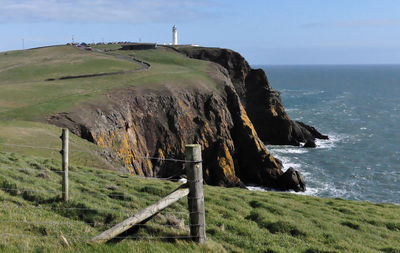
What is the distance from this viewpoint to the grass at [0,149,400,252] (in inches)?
348

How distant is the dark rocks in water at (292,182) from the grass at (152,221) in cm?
2736

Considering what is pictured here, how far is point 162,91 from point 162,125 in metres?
6.59

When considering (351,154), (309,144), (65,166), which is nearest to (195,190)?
(65,166)

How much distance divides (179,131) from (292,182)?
1621cm

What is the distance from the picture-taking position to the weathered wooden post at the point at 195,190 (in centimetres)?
887

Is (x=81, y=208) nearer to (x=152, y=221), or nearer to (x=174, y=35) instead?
(x=152, y=221)

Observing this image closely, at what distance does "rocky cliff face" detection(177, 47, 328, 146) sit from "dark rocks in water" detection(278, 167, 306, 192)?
82.6ft

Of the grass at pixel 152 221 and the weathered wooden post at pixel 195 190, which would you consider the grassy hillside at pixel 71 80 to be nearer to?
the grass at pixel 152 221

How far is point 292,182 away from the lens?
47.7 meters

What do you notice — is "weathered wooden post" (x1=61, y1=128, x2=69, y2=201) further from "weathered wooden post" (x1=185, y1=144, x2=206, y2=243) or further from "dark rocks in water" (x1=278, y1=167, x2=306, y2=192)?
"dark rocks in water" (x1=278, y1=167, x2=306, y2=192)

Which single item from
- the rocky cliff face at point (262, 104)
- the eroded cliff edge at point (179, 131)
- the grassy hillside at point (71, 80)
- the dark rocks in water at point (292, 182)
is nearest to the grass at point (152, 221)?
the eroded cliff edge at point (179, 131)

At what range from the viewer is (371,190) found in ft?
158

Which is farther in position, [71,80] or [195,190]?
[71,80]

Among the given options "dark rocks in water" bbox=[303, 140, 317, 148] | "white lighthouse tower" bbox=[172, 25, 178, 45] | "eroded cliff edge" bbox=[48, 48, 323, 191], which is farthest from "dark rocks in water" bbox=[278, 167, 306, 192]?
"white lighthouse tower" bbox=[172, 25, 178, 45]
